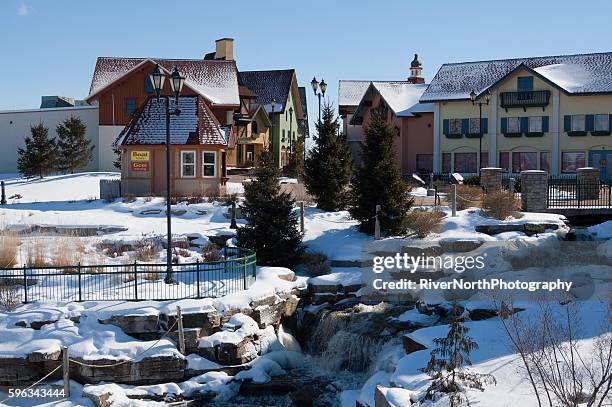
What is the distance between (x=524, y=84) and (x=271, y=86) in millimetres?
23578

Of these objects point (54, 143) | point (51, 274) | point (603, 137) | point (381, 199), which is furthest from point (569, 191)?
point (54, 143)

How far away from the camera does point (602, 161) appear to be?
46.1 m

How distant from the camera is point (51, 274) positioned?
1912 centimetres

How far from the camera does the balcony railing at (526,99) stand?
4775 centimetres

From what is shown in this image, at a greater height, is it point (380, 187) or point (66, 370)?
point (380, 187)

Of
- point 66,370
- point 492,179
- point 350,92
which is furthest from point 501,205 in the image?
point 350,92

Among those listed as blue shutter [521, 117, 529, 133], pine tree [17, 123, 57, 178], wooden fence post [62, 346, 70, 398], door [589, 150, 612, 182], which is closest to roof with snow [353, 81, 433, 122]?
blue shutter [521, 117, 529, 133]

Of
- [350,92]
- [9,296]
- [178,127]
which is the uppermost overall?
[350,92]

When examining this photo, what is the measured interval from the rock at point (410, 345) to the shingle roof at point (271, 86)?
1894 inches

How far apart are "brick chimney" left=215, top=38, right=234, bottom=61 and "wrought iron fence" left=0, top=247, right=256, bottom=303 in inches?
1655

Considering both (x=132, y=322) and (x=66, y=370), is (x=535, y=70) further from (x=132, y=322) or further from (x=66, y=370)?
(x=66, y=370)

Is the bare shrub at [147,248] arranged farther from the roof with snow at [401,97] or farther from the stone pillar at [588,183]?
the roof with snow at [401,97]

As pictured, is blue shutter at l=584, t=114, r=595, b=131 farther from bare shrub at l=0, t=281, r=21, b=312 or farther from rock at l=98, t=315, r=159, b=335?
bare shrub at l=0, t=281, r=21, b=312

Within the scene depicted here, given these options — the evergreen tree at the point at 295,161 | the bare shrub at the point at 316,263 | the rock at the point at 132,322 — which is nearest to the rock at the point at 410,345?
the rock at the point at 132,322
